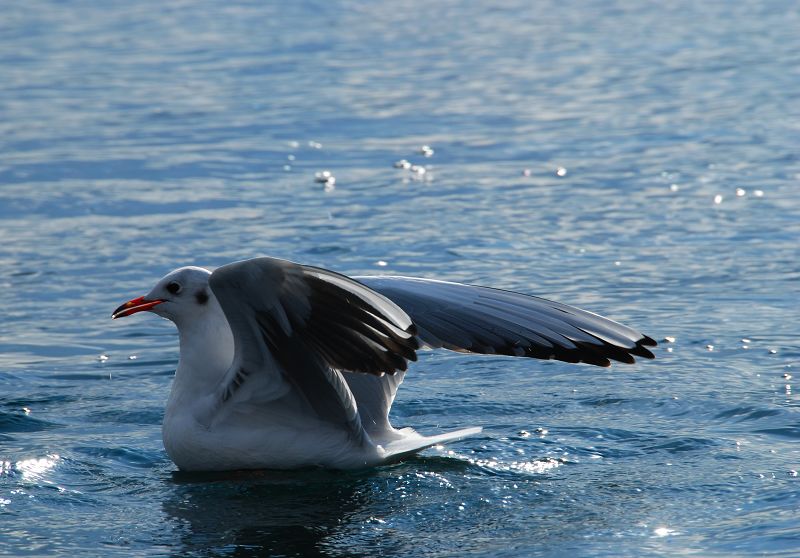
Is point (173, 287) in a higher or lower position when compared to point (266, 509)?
higher

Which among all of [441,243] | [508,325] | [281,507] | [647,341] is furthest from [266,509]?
[441,243]

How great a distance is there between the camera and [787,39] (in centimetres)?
1972

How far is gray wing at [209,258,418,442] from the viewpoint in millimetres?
5879

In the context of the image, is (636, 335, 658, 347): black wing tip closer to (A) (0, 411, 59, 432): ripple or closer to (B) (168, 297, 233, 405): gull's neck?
(B) (168, 297, 233, 405): gull's neck

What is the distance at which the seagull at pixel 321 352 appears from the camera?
20.1ft

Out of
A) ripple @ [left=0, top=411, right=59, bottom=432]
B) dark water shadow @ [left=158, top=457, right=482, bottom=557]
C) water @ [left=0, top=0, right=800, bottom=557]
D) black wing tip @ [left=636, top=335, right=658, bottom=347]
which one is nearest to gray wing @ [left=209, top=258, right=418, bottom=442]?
dark water shadow @ [left=158, top=457, right=482, bottom=557]

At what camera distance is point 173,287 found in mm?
7062

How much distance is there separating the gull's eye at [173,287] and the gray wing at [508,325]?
36.4 inches

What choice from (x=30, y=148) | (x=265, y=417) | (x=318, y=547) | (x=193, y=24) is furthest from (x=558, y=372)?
(x=193, y=24)

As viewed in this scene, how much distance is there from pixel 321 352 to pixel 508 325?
0.91 metres

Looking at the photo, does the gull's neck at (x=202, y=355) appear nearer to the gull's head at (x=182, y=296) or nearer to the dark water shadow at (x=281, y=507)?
the gull's head at (x=182, y=296)

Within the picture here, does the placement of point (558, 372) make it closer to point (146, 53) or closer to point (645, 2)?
point (146, 53)

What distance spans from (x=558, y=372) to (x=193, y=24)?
16.2m

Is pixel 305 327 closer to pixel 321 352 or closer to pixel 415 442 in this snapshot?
pixel 321 352
